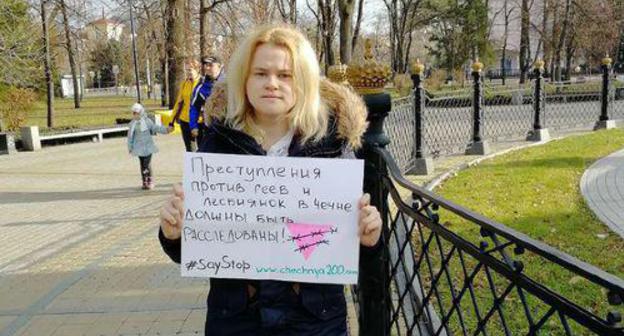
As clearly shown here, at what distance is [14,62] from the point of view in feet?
56.7

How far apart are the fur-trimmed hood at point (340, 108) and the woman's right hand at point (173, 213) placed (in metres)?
0.31

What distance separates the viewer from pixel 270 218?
1.86 meters

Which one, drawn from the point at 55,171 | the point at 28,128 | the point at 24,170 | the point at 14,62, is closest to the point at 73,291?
the point at 55,171

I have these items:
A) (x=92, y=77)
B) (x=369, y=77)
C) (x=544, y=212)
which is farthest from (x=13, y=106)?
(x=92, y=77)

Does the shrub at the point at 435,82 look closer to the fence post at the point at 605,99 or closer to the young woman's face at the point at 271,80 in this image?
A: the fence post at the point at 605,99

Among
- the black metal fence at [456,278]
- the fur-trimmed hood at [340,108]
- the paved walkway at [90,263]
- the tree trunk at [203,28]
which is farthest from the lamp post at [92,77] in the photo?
the fur-trimmed hood at [340,108]

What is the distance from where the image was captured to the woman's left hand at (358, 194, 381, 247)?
71.4 inches

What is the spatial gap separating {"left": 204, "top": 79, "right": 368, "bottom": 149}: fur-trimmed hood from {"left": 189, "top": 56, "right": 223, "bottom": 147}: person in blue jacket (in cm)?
516

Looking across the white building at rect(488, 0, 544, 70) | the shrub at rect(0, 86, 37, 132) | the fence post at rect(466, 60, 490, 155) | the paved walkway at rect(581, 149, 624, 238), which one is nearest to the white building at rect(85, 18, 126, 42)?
the shrub at rect(0, 86, 37, 132)

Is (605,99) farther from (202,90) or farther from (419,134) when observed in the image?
(202,90)

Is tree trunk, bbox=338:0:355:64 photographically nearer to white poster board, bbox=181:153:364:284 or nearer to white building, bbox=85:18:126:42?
white building, bbox=85:18:126:42

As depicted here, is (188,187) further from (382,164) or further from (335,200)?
(382,164)

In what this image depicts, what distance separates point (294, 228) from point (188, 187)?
386 mm

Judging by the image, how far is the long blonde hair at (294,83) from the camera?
1824 millimetres
